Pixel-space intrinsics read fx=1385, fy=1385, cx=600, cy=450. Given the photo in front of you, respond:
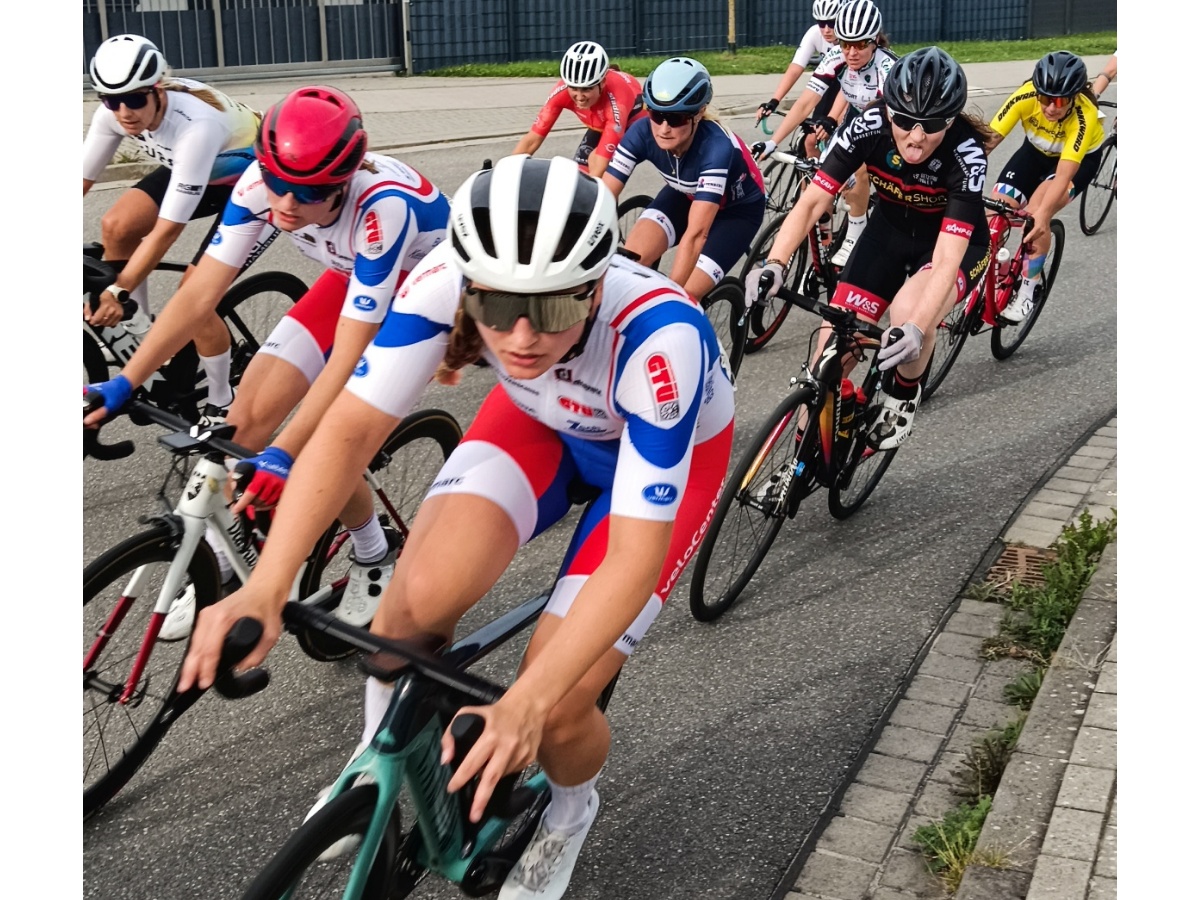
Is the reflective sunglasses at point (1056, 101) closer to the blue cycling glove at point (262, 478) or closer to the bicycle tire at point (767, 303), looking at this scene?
the bicycle tire at point (767, 303)

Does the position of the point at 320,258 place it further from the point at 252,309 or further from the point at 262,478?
the point at 252,309

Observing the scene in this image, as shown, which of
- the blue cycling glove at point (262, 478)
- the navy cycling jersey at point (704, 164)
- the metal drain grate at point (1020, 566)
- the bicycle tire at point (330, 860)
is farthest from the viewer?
the navy cycling jersey at point (704, 164)

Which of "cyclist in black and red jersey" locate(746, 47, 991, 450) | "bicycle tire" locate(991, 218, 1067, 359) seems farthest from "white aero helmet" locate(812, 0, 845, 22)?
"cyclist in black and red jersey" locate(746, 47, 991, 450)

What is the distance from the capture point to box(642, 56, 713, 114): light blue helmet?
6887mm

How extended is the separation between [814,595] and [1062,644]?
1.14 meters

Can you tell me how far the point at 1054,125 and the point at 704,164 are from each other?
3.31 m

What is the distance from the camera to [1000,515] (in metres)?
6.59

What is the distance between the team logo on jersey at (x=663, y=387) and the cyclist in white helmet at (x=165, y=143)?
320 cm

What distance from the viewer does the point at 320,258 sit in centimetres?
509

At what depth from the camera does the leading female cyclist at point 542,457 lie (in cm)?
293

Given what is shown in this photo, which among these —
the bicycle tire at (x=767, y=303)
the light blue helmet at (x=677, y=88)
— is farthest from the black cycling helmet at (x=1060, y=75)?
the light blue helmet at (x=677, y=88)

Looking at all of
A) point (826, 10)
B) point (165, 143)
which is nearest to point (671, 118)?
point (165, 143)

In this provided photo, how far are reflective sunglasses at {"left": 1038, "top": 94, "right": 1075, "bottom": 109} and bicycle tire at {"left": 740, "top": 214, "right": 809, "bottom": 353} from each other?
1790mm

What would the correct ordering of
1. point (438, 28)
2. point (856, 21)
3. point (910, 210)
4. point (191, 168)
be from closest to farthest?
point (191, 168), point (910, 210), point (856, 21), point (438, 28)
